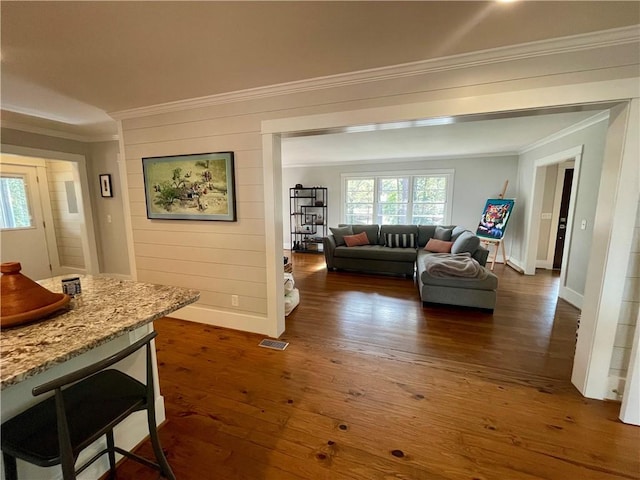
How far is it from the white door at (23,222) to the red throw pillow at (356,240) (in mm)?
5708

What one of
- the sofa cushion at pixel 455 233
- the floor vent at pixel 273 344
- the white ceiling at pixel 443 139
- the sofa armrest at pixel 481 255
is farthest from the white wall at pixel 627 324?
the sofa cushion at pixel 455 233

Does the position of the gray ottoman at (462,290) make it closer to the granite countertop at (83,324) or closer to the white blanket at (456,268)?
the white blanket at (456,268)

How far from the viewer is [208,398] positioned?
2.00m

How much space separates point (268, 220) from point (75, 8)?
1816 mm

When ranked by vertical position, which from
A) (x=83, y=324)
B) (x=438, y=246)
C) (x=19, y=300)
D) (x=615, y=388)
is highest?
(x=19, y=300)

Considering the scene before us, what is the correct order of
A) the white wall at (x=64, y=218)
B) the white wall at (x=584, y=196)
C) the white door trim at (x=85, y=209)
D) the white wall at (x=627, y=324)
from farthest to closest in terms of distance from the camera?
the white wall at (x=64, y=218)
the white door trim at (x=85, y=209)
the white wall at (x=584, y=196)
the white wall at (x=627, y=324)

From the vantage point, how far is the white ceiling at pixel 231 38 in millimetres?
1478

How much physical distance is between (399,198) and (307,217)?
2.70 metres

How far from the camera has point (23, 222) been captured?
188 inches

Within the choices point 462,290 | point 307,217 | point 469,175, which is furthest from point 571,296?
point 307,217

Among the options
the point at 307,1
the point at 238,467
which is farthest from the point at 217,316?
the point at 307,1

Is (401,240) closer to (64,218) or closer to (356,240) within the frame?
(356,240)

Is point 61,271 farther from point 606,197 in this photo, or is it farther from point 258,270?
point 606,197

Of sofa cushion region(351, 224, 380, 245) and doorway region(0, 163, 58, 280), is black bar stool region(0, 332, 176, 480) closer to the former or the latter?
sofa cushion region(351, 224, 380, 245)
